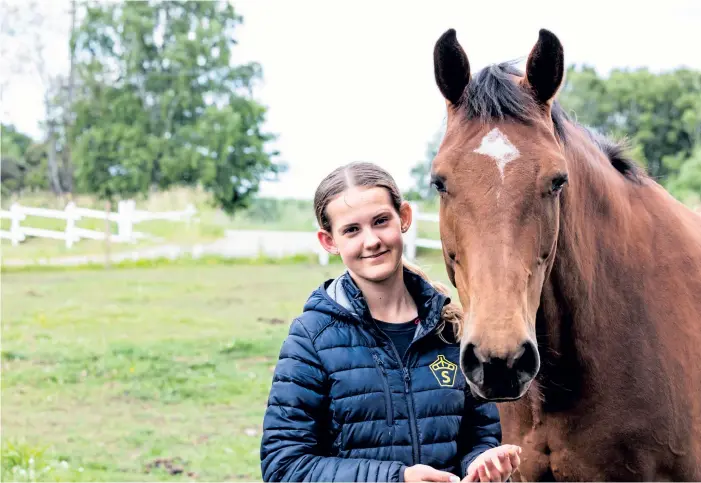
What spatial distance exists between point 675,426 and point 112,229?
→ 21806 millimetres

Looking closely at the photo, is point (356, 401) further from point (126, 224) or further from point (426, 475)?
point (126, 224)

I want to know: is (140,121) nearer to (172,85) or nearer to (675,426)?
(172,85)

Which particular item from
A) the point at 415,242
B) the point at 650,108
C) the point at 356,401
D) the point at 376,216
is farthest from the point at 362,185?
the point at 650,108

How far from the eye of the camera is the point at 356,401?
215cm

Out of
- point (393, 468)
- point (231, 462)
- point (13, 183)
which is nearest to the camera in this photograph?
point (393, 468)

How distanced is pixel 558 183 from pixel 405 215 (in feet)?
1.58

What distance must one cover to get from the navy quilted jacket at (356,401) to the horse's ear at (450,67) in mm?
773

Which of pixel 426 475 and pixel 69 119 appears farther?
pixel 69 119

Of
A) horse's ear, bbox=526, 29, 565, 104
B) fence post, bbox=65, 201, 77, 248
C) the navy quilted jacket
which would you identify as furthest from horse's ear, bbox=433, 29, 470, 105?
fence post, bbox=65, 201, 77, 248

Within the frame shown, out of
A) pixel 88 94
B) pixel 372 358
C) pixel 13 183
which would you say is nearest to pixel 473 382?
pixel 372 358

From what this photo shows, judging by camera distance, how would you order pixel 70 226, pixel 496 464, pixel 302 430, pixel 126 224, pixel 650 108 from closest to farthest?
1. pixel 496 464
2. pixel 302 430
3. pixel 70 226
4. pixel 126 224
5. pixel 650 108

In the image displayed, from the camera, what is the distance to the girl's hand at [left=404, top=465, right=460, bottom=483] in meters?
1.97

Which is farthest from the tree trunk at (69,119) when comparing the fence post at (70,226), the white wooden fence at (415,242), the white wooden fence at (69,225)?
the white wooden fence at (415,242)

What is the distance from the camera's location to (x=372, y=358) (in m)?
2.19
